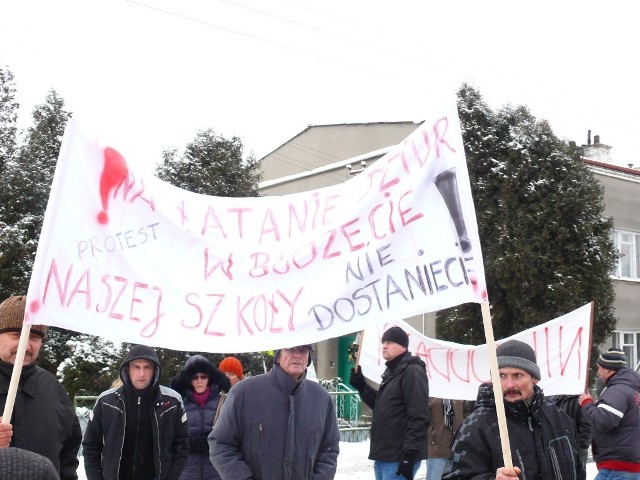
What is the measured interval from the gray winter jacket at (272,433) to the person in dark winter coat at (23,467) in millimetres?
3036

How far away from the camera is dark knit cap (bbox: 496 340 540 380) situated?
12.6ft

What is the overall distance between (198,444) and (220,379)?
0.54 metres

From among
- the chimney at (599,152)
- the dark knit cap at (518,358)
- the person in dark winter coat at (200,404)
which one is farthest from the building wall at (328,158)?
the dark knit cap at (518,358)

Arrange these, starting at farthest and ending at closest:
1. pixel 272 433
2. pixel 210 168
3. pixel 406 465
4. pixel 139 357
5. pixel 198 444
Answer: pixel 210 168 < pixel 198 444 < pixel 406 465 < pixel 139 357 < pixel 272 433

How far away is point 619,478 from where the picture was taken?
7055mm

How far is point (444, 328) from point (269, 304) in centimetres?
1697

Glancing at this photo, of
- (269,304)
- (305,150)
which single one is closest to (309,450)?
(269,304)

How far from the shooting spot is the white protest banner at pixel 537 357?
7.75 meters

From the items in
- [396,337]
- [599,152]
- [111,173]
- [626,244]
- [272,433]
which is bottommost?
[272,433]

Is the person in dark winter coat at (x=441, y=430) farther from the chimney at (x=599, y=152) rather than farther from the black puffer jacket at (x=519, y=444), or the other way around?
the chimney at (x=599, y=152)

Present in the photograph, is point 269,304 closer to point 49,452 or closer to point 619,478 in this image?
point 49,452

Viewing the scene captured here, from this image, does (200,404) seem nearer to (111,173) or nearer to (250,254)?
(250,254)

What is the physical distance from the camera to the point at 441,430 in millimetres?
8250

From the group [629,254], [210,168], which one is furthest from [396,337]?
[629,254]
